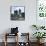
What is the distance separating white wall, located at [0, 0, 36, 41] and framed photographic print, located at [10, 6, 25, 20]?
0.46ft

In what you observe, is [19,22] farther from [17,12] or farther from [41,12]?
[41,12]

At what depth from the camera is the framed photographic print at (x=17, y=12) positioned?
291 inches

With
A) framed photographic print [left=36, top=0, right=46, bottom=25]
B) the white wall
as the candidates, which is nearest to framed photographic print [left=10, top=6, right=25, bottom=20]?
the white wall

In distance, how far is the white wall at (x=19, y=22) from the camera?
7359mm

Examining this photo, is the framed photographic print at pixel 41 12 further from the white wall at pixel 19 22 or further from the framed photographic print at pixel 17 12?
the framed photographic print at pixel 17 12

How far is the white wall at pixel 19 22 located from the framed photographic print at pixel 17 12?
139mm

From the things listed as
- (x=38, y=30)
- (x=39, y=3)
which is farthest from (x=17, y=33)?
(x=39, y=3)

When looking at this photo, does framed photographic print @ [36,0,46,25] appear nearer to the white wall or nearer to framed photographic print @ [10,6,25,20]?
the white wall

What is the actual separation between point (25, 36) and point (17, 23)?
73 centimetres

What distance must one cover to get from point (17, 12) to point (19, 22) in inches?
18.7

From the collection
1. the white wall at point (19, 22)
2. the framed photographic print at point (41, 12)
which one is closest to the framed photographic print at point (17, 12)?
the white wall at point (19, 22)

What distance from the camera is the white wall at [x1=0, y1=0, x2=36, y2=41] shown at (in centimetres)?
736

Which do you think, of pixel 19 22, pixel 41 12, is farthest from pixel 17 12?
pixel 41 12

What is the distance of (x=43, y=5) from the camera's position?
7.40 m
